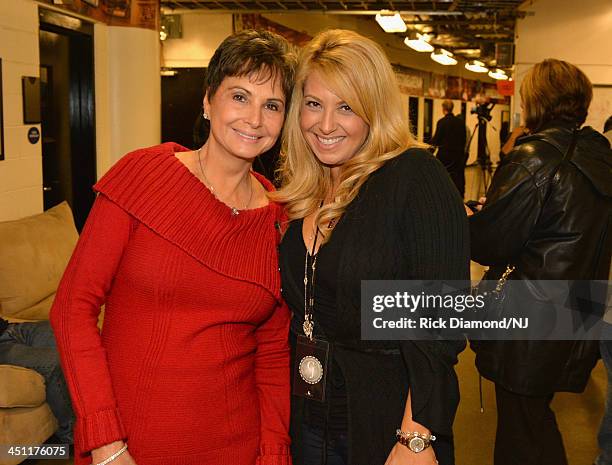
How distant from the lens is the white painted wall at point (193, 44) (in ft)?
27.4

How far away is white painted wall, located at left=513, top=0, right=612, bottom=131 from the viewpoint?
8.00 metres

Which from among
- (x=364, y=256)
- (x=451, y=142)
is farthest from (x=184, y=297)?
(x=451, y=142)

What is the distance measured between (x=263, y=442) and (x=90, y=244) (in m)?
0.65

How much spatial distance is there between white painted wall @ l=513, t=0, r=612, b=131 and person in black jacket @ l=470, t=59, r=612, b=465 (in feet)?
18.3

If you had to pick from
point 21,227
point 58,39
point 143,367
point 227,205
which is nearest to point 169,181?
point 227,205

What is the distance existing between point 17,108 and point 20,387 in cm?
170

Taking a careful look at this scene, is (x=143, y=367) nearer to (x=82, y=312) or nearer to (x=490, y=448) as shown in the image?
(x=82, y=312)

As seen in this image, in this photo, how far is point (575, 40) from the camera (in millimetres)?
8195

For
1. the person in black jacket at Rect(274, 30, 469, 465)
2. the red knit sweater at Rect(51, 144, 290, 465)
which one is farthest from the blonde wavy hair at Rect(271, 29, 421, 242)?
the red knit sweater at Rect(51, 144, 290, 465)

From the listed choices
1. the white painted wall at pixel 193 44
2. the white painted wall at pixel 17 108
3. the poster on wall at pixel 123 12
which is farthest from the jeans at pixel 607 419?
the white painted wall at pixel 193 44

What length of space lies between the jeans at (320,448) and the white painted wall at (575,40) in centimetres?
697

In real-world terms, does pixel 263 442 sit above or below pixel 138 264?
below

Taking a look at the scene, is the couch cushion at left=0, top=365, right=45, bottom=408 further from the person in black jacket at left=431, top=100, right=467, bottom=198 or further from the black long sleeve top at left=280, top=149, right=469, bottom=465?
the person in black jacket at left=431, top=100, right=467, bottom=198

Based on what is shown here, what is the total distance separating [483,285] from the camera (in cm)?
277
